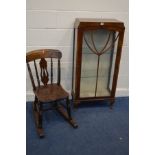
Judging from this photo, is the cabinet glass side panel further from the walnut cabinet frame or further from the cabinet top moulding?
the cabinet top moulding

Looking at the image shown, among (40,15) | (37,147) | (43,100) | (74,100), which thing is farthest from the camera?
(74,100)

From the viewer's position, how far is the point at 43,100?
7.77 ft

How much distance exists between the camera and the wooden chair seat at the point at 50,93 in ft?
7.90
